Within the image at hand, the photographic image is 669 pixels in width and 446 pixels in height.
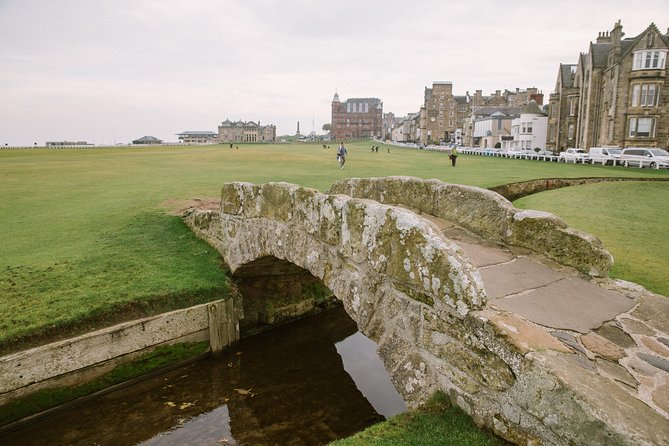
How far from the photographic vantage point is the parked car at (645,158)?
31.9m

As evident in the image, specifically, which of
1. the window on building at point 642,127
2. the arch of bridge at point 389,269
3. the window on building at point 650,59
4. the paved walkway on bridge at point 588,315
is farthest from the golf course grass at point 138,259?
the window on building at point 650,59

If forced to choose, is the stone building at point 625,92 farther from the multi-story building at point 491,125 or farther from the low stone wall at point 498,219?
the low stone wall at point 498,219

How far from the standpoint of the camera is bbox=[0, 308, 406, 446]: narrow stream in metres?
7.52

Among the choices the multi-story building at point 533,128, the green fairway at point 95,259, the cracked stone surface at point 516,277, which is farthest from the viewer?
the multi-story building at point 533,128

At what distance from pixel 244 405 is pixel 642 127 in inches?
1963

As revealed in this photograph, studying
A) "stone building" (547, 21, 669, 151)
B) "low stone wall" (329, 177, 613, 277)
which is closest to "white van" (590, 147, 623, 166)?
"stone building" (547, 21, 669, 151)

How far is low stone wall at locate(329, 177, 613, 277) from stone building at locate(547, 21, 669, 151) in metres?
45.5

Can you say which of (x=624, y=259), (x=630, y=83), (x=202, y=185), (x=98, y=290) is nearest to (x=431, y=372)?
(x=624, y=259)

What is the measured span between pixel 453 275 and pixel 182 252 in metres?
9.55

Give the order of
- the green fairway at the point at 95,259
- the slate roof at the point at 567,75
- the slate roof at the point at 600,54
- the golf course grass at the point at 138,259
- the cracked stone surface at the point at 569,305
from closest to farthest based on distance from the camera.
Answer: the cracked stone surface at the point at 569,305, the golf course grass at the point at 138,259, the green fairway at the point at 95,259, the slate roof at the point at 600,54, the slate roof at the point at 567,75

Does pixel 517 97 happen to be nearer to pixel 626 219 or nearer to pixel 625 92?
pixel 625 92

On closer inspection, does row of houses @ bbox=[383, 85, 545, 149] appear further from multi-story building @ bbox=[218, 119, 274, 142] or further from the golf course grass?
multi-story building @ bbox=[218, 119, 274, 142]

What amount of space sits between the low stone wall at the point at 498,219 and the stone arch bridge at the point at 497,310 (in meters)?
0.02

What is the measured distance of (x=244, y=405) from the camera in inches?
334
